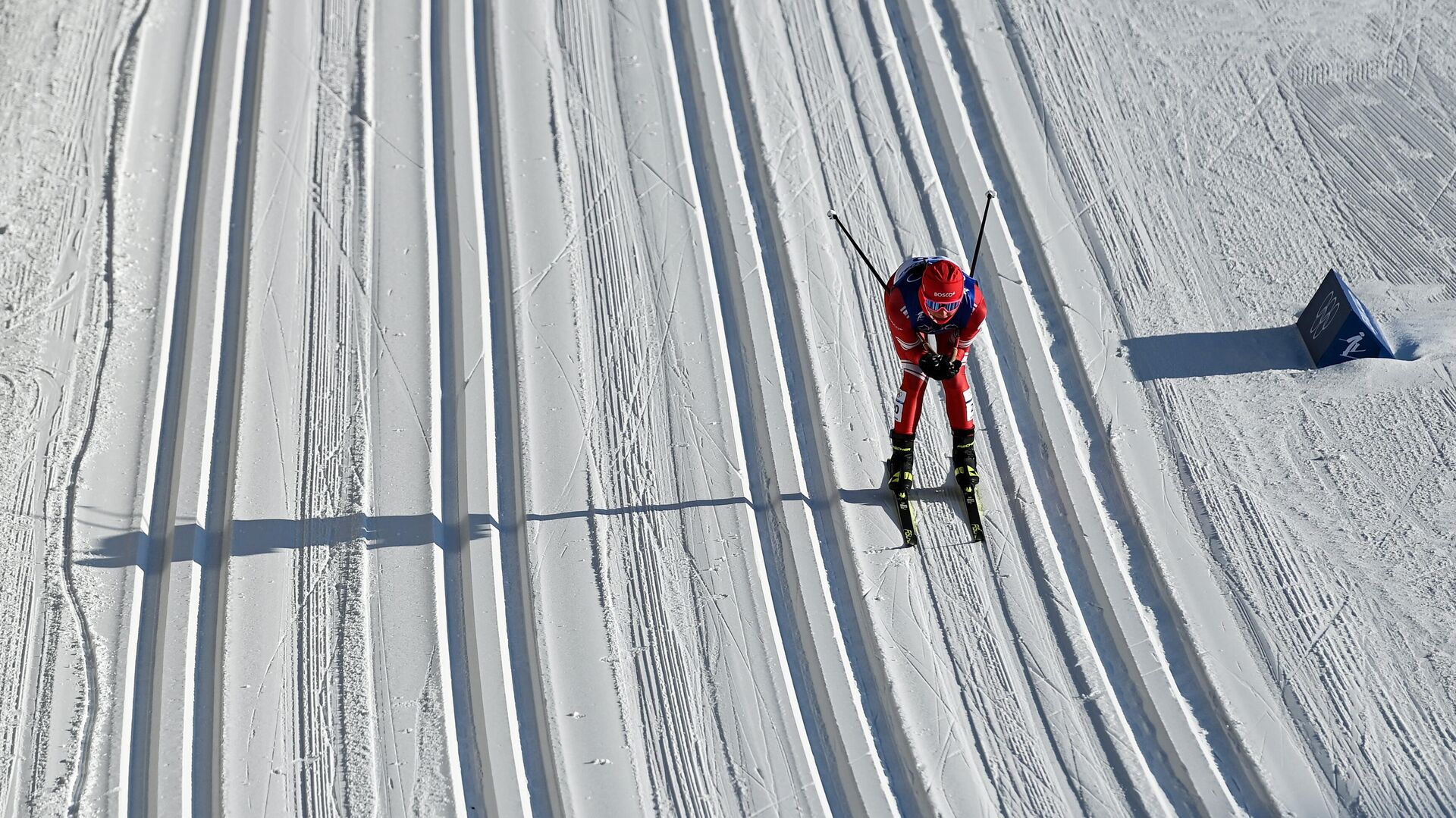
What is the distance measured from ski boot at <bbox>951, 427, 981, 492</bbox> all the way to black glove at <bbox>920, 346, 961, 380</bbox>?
43 cm

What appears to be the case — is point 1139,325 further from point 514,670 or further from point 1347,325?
point 514,670

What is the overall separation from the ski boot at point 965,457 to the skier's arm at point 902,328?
47 centimetres

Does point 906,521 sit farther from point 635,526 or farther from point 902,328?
point 635,526

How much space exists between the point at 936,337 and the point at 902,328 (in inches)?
6.4

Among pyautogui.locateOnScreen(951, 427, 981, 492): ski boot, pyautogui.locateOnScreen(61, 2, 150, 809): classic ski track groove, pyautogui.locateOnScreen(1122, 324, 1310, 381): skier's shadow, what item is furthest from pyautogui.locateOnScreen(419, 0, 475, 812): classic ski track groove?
pyautogui.locateOnScreen(1122, 324, 1310, 381): skier's shadow

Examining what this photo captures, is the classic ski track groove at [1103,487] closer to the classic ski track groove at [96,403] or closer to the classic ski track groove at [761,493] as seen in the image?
the classic ski track groove at [761,493]

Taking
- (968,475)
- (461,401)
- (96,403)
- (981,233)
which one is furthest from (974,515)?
(96,403)

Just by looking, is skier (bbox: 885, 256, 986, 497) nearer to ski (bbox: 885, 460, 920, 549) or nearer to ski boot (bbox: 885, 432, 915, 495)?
ski boot (bbox: 885, 432, 915, 495)

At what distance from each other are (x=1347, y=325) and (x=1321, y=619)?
1.61m

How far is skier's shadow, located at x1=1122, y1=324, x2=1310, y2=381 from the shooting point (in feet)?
20.7

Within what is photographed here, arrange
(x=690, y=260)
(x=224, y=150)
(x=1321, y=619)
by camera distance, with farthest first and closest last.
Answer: (x=224, y=150) < (x=690, y=260) < (x=1321, y=619)

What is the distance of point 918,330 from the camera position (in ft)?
16.7

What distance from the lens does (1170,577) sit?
17.9ft

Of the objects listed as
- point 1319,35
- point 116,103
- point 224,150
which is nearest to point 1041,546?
point 1319,35
